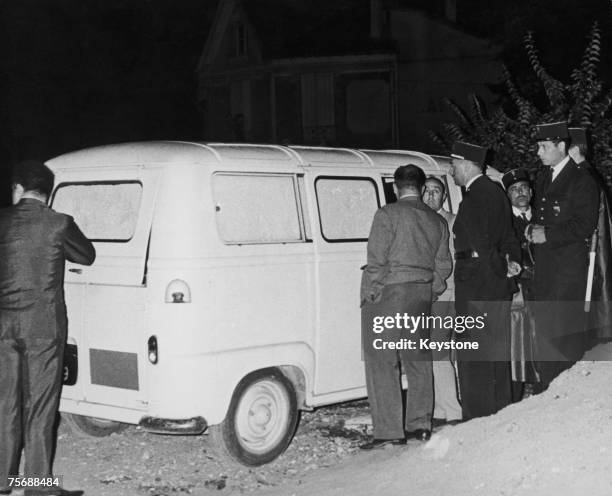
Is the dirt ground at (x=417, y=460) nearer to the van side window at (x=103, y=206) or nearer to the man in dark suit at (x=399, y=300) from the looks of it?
the man in dark suit at (x=399, y=300)

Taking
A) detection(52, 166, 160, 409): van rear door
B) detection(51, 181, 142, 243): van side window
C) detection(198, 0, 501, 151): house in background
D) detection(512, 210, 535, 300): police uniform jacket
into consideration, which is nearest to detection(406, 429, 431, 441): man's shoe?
detection(512, 210, 535, 300): police uniform jacket

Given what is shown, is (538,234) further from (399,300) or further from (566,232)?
(399,300)

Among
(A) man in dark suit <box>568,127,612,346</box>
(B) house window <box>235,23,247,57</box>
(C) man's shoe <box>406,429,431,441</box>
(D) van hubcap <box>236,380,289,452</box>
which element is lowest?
(C) man's shoe <box>406,429,431,441</box>

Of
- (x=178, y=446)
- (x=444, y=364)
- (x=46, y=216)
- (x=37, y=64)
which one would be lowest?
(x=178, y=446)

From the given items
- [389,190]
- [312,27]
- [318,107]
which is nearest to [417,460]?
[389,190]

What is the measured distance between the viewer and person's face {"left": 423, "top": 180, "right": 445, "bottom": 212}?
795cm

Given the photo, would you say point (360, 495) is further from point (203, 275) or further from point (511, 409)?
point (203, 275)

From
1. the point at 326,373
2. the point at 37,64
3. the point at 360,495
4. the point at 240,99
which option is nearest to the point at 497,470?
the point at 360,495

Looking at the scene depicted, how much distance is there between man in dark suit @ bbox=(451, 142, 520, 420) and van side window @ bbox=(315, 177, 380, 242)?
767mm

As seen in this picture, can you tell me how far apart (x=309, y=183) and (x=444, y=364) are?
183 cm

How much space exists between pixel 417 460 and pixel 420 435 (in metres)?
0.86

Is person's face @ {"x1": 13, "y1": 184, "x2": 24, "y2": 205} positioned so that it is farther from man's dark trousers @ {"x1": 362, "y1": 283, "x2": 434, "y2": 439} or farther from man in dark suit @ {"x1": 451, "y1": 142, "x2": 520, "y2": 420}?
man in dark suit @ {"x1": 451, "y1": 142, "x2": 520, "y2": 420}

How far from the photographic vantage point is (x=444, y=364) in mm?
7559

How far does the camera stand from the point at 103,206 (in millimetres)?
6734
